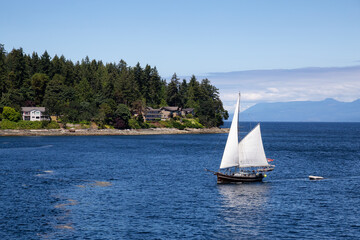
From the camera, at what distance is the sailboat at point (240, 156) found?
67.9 m

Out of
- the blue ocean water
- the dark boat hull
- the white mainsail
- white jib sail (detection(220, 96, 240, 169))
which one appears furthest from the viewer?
the white mainsail

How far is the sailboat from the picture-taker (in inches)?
2672

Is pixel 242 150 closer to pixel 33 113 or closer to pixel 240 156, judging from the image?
pixel 240 156

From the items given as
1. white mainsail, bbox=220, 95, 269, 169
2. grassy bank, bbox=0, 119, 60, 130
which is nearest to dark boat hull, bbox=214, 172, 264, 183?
white mainsail, bbox=220, 95, 269, 169

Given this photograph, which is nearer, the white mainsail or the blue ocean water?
the blue ocean water

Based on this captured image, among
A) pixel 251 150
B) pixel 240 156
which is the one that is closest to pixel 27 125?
pixel 240 156

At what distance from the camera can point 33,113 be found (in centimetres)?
19238

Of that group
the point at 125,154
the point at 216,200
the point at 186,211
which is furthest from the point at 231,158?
the point at 125,154

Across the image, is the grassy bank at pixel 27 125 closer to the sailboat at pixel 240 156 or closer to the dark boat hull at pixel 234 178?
the sailboat at pixel 240 156

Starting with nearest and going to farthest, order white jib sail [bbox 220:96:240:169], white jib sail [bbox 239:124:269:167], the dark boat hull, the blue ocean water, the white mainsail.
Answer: the blue ocean water, the dark boat hull, white jib sail [bbox 220:96:240:169], the white mainsail, white jib sail [bbox 239:124:269:167]

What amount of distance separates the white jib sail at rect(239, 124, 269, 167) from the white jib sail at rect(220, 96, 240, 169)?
186cm

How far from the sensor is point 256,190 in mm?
63594

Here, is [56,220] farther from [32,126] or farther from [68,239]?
[32,126]

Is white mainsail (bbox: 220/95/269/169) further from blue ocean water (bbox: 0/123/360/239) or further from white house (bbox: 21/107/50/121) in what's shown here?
white house (bbox: 21/107/50/121)
